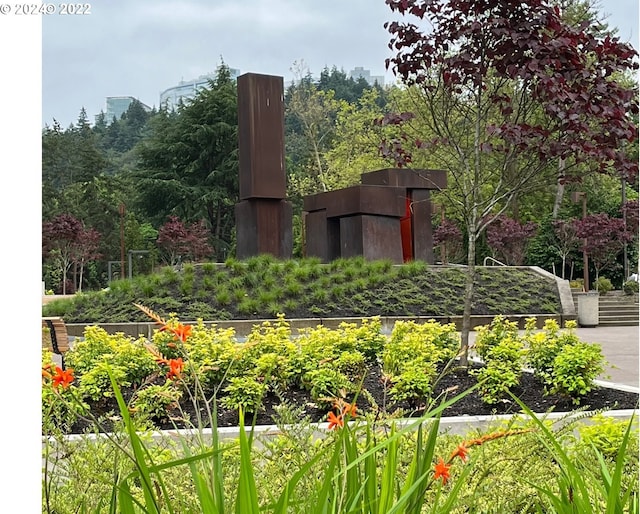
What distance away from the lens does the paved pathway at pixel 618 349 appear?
21.4 ft

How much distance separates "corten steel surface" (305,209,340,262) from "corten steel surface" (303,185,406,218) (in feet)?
0.99

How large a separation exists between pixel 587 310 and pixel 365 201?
4565mm

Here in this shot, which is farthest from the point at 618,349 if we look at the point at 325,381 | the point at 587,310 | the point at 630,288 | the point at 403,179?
the point at 630,288

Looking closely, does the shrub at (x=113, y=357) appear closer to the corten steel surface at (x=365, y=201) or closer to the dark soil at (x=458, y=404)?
the dark soil at (x=458, y=404)

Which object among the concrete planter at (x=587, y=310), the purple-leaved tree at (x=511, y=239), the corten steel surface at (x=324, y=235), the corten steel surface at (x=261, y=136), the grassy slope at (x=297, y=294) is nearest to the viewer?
the grassy slope at (x=297, y=294)

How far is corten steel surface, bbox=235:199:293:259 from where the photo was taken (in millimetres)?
13508

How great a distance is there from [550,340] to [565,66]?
197cm

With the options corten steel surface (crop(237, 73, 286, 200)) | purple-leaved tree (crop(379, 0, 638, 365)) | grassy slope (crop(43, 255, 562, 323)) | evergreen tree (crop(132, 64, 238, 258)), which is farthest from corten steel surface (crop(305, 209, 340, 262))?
evergreen tree (crop(132, 64, 238, 258))

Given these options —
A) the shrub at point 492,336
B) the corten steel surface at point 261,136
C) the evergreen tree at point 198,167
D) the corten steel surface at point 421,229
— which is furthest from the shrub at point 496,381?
the evergreen tree at point 198,167

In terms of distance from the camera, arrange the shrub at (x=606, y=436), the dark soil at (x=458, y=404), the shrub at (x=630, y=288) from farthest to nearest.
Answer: the shrub at (x=630, y=288) < the dark soil at (x=458, y=404) < the shrub at (x=606, y=436)

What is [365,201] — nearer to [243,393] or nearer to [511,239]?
[511,239]

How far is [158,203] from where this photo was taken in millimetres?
31719
